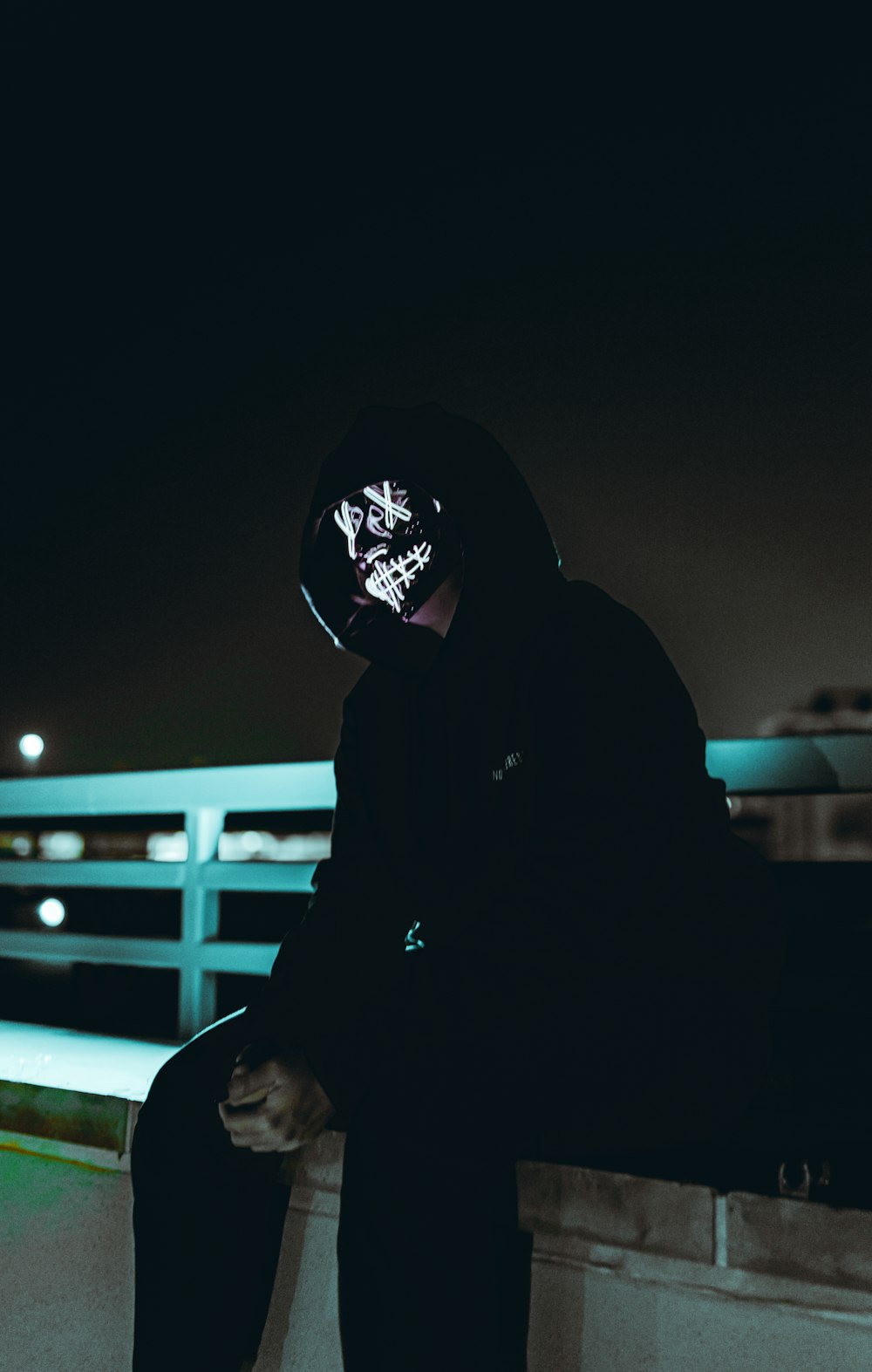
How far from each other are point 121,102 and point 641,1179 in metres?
3.99

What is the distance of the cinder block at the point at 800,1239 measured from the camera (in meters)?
0.81

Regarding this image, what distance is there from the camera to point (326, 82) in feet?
9.61

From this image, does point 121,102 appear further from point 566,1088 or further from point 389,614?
point 566,1088

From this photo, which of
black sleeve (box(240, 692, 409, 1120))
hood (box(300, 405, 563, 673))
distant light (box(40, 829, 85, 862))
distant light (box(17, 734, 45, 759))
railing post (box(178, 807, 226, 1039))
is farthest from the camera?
distant light (box(17, 734, 45, 759))

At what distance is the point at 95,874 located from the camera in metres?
2.05

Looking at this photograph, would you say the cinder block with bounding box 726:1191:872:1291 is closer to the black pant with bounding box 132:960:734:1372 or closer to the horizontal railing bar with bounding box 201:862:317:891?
the black pant with bounding box 132:960:734:1372

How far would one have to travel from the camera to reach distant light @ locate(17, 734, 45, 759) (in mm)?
3408

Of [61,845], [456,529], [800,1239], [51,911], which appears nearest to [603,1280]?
[800,1239]

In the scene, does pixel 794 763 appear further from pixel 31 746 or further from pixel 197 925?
pixel 31 746

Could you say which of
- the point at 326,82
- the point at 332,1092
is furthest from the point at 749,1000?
the point at 326,82

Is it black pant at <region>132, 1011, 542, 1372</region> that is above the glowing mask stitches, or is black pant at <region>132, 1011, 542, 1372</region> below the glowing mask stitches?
below

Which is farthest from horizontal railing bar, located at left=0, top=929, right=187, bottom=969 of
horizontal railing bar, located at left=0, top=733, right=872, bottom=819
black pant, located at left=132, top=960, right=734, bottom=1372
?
black pant, located at left=132, top=960, right=734, bottom=1372

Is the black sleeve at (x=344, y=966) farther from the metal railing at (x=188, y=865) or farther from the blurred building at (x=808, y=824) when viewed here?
the blurred building at (x=808, y=824)

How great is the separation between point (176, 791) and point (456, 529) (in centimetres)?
117
